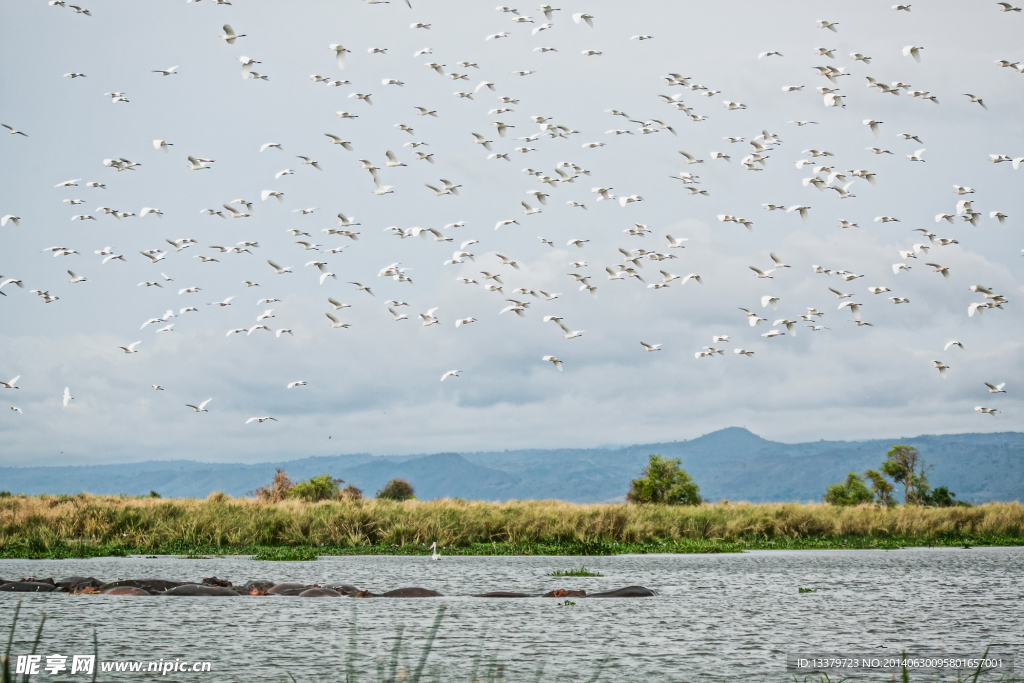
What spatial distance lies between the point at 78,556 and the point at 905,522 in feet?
106

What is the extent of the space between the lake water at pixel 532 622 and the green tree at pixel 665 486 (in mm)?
37511

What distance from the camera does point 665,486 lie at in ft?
212

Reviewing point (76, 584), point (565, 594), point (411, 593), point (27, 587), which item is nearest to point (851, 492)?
point (565, 594)

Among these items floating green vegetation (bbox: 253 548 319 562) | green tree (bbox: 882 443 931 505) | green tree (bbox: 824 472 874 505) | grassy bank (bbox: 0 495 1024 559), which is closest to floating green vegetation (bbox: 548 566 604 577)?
grassy bank (bbox: 0 495 1024 559)

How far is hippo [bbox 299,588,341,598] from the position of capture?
19.6 meters

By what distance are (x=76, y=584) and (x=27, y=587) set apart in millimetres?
900

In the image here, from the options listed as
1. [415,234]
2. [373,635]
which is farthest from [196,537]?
[373,635]

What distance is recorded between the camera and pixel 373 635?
50.6 ft

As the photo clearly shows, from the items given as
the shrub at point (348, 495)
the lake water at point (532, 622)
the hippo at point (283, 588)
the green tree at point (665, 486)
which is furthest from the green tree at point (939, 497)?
the hippo at point (283, 588)

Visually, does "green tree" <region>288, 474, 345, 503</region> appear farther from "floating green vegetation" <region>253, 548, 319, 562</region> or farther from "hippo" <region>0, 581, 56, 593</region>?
"hippo" <region>0, 581, 56, 593</region>

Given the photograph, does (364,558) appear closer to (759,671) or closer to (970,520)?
(759,671)

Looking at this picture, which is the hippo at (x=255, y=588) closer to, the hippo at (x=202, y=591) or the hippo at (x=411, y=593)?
the hippo at (x=202, y=591)

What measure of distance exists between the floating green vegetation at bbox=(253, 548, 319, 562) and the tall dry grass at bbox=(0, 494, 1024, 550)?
2612 mm

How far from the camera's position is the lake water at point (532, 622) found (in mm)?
13242
